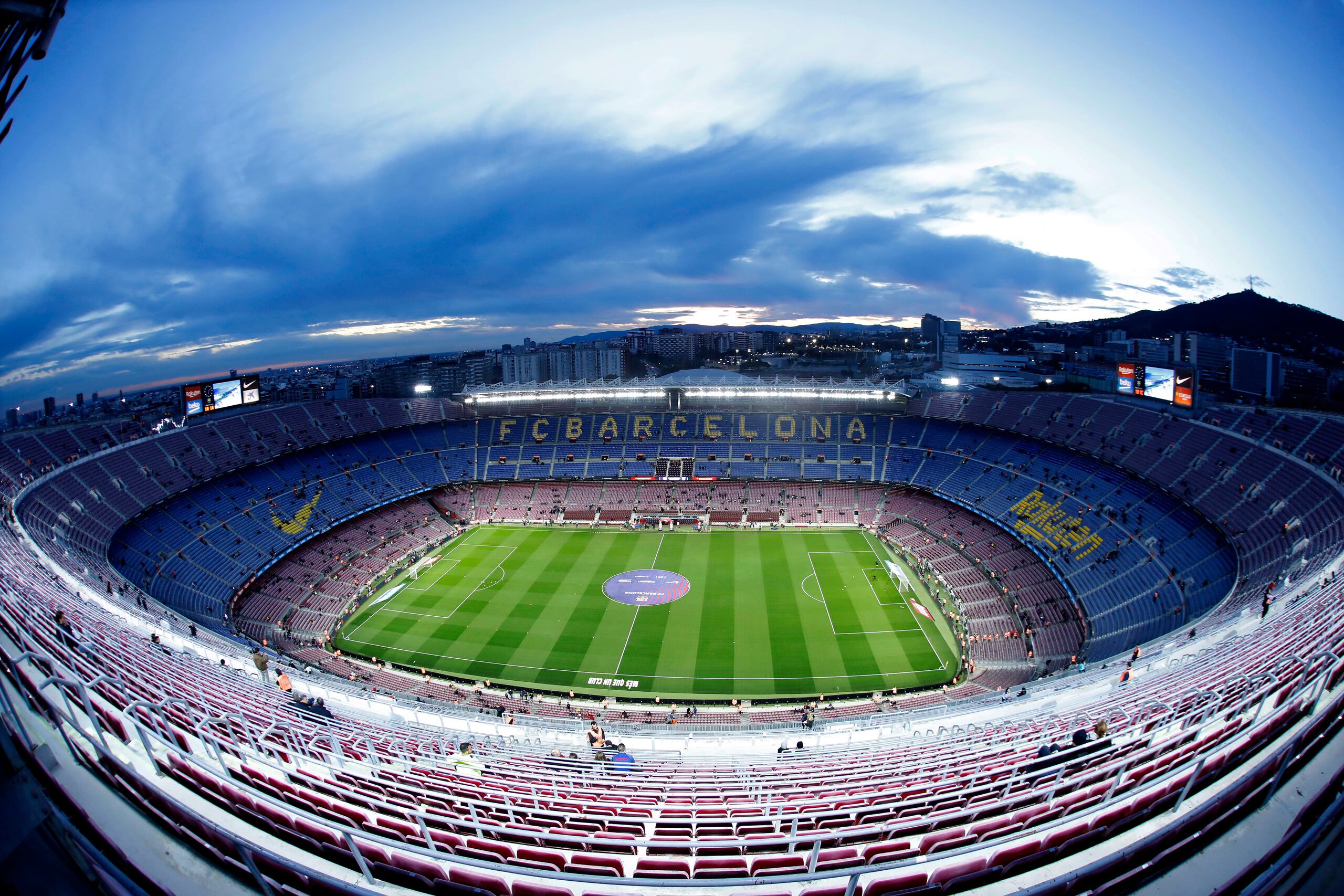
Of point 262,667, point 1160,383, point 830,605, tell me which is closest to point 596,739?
point 262,667

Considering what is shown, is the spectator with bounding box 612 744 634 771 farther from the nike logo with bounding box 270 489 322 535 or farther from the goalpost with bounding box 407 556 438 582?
the nike logo with bounding box 270 489 322 535

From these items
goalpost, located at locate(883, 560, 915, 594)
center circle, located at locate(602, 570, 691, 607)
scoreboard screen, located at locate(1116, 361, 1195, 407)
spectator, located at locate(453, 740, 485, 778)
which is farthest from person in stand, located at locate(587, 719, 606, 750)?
scoreboard screen, located at locate(1116, 361, 1195, 407)

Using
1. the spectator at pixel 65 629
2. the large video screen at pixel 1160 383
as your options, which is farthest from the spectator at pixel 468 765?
the large video screen at pixel 1160 383

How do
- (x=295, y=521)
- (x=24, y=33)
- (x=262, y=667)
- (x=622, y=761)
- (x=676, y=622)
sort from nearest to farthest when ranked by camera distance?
(x=24, y=33), (x=622, y=761), (x=262, y=667), (x=676, y=622), (x=295, y=521)

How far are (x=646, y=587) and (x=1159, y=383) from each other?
3923 cm

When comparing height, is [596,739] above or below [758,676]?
above

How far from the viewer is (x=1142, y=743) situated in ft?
27.7

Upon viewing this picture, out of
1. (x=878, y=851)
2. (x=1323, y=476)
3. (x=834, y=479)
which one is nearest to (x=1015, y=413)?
(x=834, y=479)

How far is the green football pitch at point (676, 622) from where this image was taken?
94.2 feet

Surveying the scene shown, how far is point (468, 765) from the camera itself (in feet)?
37.7

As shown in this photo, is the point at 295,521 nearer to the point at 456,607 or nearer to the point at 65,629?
the point at 456,607

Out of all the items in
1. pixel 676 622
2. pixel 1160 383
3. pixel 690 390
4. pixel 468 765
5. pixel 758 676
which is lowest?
pixel 758 676

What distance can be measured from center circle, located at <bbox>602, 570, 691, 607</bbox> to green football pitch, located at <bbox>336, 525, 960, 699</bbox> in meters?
0.36

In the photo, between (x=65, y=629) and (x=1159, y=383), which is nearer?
(x=65, y=629)
